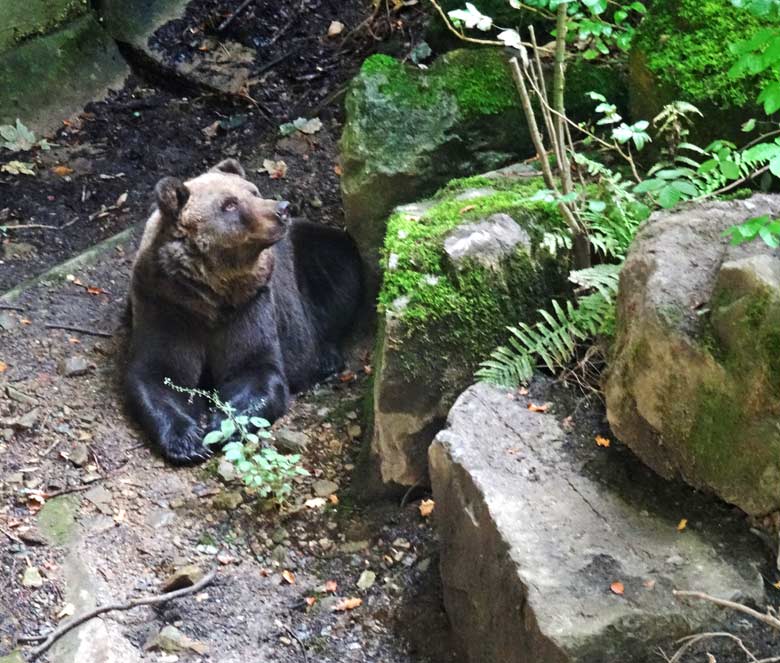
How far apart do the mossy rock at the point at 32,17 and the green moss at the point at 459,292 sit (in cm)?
582

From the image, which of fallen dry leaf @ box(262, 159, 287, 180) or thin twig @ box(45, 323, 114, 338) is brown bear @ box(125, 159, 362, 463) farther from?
fallen dry leaf @ box(262, 159, 287, 180)

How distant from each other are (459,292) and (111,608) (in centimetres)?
235

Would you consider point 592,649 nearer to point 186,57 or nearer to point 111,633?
point 111,633

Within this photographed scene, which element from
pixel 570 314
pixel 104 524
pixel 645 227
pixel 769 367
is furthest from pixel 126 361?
pixel 769 367

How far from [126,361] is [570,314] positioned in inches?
134

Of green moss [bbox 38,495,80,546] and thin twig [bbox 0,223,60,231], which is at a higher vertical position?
thin twig [bbox 0,223,60,231]

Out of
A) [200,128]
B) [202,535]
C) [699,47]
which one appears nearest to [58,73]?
[200,128]

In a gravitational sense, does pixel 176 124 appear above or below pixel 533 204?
below

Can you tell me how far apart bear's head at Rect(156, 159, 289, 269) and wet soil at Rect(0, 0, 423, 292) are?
1656mm

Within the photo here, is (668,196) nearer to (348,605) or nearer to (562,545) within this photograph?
(562,545)

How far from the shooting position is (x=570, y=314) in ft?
16.5

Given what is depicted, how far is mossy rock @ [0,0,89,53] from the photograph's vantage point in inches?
375

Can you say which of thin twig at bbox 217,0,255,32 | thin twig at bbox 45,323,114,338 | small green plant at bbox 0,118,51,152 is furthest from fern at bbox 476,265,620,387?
thin twig at bbox 217,0,255,32

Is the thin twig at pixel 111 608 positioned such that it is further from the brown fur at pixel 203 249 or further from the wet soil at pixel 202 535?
the brown fur at pixel 203 249
